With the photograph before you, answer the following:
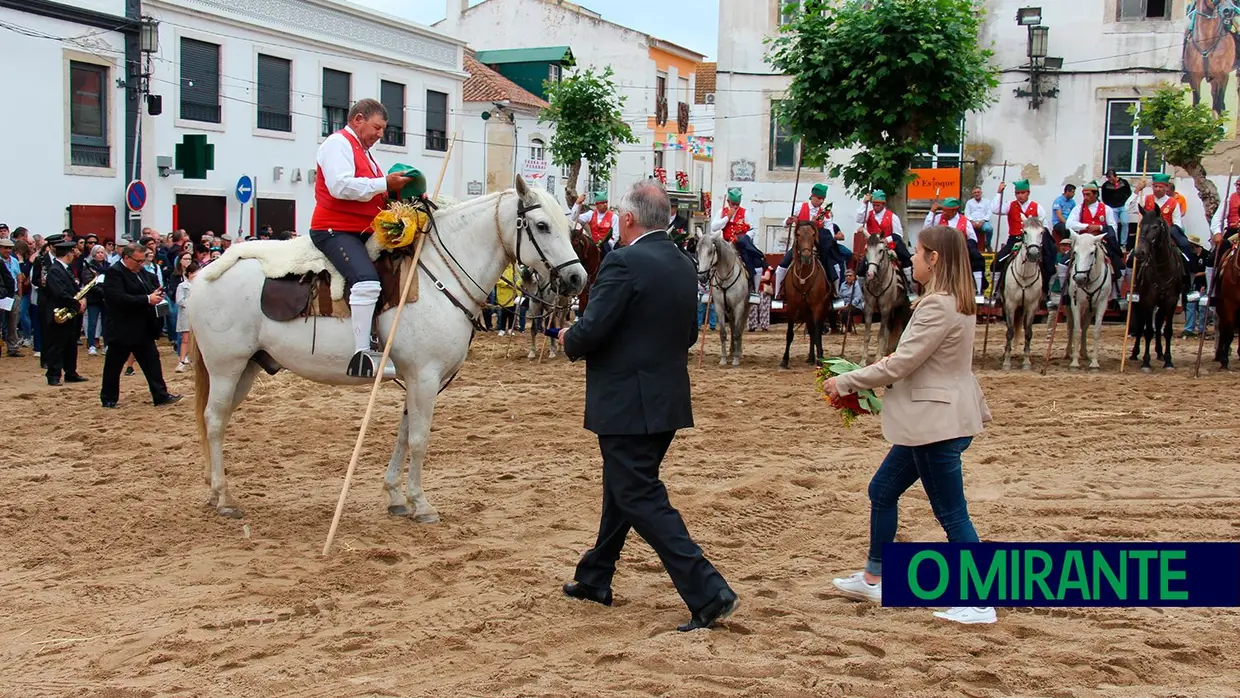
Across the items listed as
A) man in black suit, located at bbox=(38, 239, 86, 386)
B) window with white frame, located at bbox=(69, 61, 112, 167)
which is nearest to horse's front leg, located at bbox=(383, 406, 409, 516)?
man in black suit, located at bbox=(38, 239, 86, 386)

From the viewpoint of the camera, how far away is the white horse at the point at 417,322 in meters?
7.51

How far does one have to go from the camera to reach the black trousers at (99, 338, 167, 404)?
12516mm

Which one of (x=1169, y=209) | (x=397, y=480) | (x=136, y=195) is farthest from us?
(x=136, y=195)

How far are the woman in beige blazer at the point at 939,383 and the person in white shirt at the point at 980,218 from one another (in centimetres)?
1646

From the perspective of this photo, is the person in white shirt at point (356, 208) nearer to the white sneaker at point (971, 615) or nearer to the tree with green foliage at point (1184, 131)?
the white sneaker at point (971, 615)

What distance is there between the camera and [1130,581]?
3818mm

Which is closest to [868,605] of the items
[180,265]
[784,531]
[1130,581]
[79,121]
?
[784,531]

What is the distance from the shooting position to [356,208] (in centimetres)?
756

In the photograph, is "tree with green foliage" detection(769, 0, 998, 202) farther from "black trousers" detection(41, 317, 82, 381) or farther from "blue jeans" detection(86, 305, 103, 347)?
"black trousers" detection(41, 317, 82, 381)

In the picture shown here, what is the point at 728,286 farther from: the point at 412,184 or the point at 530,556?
the point at 530,556

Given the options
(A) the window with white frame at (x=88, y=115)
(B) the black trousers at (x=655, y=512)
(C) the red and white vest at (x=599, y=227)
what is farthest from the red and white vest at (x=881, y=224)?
(A) the window with white frame at (x=88, y=115)

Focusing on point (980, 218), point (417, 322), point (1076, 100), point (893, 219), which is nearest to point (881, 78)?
point (980, 218)

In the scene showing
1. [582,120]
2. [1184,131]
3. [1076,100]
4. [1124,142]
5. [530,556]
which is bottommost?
[530,556]

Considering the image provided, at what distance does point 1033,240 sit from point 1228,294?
2.72 metres
